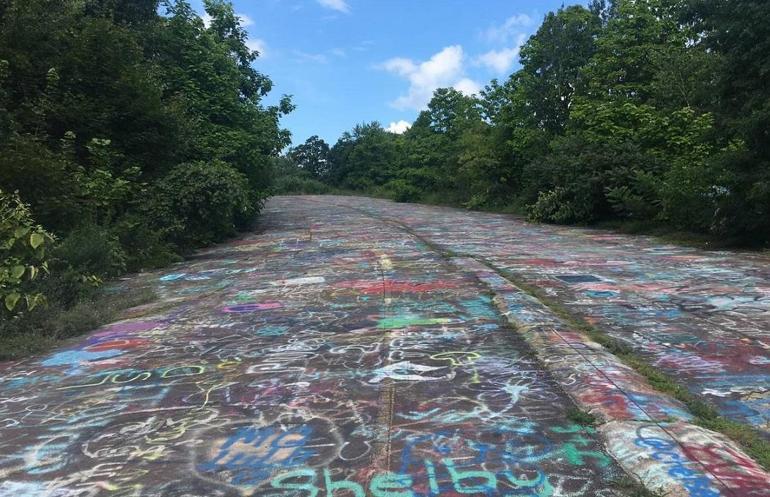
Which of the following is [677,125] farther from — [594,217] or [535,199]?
[535,199]

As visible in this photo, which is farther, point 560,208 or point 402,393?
point 560,208

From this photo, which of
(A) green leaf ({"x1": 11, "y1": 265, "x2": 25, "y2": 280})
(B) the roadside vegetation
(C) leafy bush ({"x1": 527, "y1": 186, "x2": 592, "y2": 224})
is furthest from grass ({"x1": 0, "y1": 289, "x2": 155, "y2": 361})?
(C) leafy bush ({"x1": 527, "y1": 186, "x2": 592, "y2": 224})

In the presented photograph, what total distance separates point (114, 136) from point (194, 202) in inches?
93.3

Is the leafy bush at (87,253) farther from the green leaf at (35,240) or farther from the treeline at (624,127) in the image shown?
the treeline at (624,127)

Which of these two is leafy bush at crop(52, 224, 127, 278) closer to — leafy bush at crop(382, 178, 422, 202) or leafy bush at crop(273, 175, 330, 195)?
leafy bush at crop(382, 178, 422, 202)

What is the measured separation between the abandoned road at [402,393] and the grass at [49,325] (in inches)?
8.4

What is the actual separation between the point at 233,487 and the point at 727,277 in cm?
766

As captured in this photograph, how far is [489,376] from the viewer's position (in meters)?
4.23

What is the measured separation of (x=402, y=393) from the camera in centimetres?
395

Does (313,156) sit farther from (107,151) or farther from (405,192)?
(107,151)

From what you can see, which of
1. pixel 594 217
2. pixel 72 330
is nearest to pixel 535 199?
pixel 594 217

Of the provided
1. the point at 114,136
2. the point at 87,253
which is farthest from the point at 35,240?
the point at 114,136

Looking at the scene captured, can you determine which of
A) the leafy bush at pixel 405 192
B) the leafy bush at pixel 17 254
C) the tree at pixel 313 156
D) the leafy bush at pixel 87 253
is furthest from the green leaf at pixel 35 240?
the tree at pixel 313 156

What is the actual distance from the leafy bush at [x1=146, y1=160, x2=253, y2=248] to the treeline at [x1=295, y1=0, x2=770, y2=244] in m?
10.6
